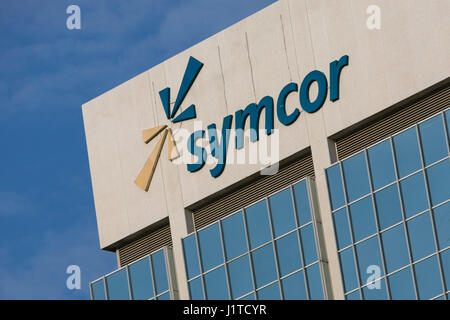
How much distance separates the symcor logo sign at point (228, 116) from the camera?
67.1 meters

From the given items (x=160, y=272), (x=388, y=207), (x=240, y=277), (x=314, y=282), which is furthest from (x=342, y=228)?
(x=160, y=272)

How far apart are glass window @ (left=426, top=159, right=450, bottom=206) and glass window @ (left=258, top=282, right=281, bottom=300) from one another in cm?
1102

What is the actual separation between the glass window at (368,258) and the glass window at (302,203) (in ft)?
15.5

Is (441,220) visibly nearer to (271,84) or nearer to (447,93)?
(447,93)

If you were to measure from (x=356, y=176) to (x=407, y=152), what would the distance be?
3605 millimetres

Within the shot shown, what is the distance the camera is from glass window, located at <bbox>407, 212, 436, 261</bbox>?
5869cm

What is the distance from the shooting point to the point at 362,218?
2482 inches

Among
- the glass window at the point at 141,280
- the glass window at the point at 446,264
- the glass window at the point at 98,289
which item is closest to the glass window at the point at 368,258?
the glass window at the point at 446,264

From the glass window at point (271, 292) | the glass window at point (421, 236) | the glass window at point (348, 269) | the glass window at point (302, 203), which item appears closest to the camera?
the glass window at point (421, 236)

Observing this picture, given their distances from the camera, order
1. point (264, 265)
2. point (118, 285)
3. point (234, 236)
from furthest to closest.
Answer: point (118, 285), point (234, 236), point (264, 265)

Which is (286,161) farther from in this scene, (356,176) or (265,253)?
(356,176)

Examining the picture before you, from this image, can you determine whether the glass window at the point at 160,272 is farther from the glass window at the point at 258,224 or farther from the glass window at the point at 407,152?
the glass window at the point at 407,152

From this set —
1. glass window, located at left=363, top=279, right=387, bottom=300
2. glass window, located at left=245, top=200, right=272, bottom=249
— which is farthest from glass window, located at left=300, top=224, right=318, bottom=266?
glass window, located at left=363, top=279, right=387, bottom=300

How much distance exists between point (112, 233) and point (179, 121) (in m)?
Result: 8.75
